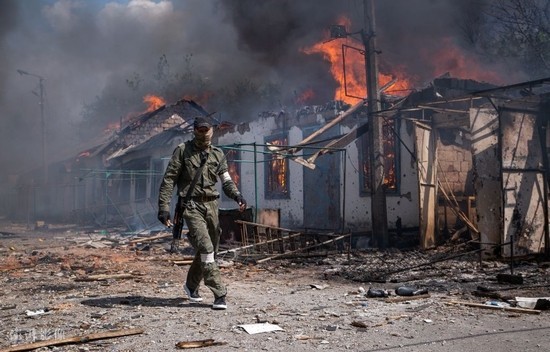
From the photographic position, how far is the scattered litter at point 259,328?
430cm

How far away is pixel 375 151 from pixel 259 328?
7698 mm

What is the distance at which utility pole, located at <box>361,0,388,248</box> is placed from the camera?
37.4ft

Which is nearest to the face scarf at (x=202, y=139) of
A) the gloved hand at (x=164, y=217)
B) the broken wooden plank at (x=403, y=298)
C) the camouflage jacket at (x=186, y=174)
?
the camouflage jacket at (x=186, y=174)

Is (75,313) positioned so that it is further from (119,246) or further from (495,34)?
(495,34)

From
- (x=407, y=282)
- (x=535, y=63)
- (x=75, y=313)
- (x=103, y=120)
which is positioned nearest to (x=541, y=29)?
(x=535, y=63)

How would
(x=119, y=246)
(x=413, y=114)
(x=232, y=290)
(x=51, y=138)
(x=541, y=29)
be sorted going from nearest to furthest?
(x=232, y=290)
(x=413, y=114)
(x=119, y=246)
(x=541, y=29)
(x=51, y=138)

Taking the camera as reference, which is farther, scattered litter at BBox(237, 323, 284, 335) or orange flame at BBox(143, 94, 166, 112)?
orange flame at BBox(143, 94, 166, 112)

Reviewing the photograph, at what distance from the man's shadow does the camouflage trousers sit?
0.24m

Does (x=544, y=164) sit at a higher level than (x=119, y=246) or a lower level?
higher

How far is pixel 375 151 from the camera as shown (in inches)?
449

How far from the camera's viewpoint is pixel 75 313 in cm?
506

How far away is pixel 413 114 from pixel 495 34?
13.4 metres

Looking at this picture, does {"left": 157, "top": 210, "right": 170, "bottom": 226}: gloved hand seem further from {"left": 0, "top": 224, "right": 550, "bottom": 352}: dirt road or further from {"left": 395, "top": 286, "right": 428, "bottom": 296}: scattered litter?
{"left": 395, "top": 286, "right": 428, "bottom": 296}: scattered litter


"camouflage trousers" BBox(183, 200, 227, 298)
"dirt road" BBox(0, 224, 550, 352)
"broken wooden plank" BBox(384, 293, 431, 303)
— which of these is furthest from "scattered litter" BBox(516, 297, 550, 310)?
"camouflage trousers" BBox(183, 200, 227, 298)
